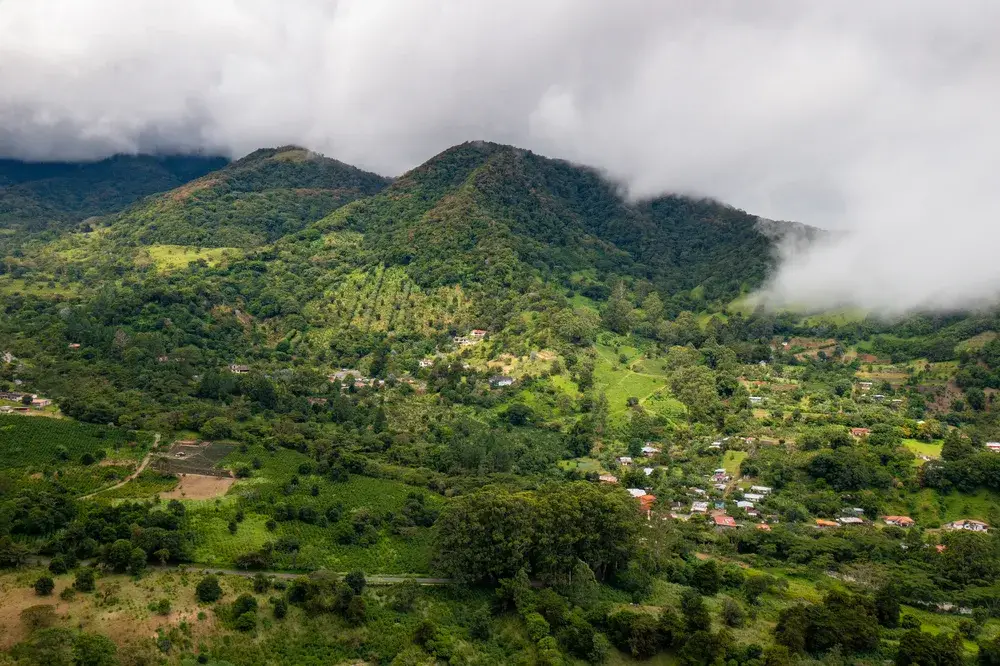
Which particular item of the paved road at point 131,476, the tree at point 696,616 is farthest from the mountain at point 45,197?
the tree at point 696,616

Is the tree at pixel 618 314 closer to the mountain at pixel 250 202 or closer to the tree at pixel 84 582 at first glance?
the mountain at pixel 250 202

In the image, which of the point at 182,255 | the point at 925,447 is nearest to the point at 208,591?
the point at 925,447

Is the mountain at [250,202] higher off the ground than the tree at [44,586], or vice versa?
the mountain at [250,202]

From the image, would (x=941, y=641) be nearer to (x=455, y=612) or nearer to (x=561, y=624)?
(x=561, y=624)

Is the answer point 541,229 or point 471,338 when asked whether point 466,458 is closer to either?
point 471,338

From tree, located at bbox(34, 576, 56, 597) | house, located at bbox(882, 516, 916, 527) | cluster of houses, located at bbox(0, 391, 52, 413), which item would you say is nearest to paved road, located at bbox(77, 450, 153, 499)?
tree, located at bbox(34, 576, 56, 597)

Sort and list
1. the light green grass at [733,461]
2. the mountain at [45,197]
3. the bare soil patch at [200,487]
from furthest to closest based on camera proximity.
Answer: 1. the mountain at [45,197]
2. the light green grass at [733,461]
3. the bare soil patch at [200,487]
